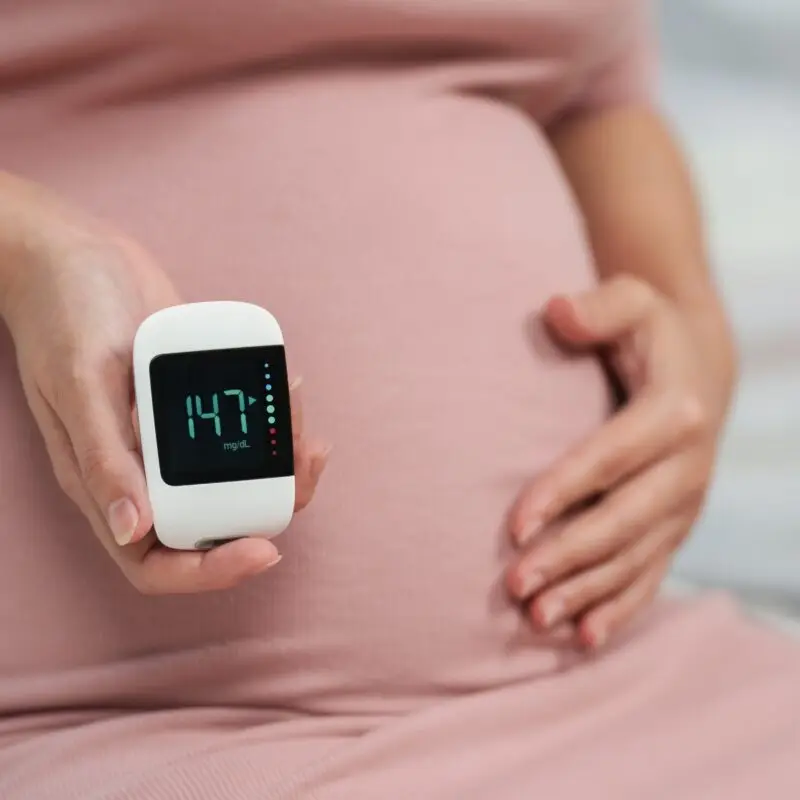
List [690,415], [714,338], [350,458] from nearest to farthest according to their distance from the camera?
[350,458], [690,415], [714,338]

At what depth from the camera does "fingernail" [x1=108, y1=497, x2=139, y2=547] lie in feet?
1.59

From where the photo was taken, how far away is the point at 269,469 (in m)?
0.52

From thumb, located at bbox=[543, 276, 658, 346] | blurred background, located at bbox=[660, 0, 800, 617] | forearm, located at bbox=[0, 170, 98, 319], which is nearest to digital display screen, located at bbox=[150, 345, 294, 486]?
forearm, located at bbox=[0, 170, 98, 319]

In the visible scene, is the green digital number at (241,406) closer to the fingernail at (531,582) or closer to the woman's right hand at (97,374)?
the woman's right hand at (97,374)

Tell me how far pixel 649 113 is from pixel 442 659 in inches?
22.3

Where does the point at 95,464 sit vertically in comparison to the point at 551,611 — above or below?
above

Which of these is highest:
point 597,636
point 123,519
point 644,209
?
point 644,209

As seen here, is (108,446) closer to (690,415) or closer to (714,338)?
(690,415)

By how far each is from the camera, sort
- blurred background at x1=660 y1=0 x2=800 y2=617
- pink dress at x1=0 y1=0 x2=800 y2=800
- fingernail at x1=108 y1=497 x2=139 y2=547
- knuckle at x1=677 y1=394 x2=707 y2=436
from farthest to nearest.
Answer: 1. blurred background at x1=660 y1=0 x2=800 y2=617
2. knuckle at x1=677 y1=394 x2=707 y2=436
3. pink dress at x1=0 y1=0 x2=800 y2=800
4. fingernail at x1=108 y1=497 x2=139 y2=547

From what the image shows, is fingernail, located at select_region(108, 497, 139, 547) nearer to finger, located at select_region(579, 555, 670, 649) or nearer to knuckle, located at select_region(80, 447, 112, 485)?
knuckle, located at select_region(80, 447, 112, 485)

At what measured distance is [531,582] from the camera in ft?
2.09

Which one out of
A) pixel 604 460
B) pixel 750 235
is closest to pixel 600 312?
pixel 604 460

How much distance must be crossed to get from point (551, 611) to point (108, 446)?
30 centimetres

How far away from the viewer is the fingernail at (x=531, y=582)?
0.63 m
